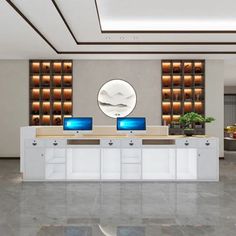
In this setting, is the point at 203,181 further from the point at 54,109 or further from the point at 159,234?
the point at 54,109

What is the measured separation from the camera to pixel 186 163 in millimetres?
6895

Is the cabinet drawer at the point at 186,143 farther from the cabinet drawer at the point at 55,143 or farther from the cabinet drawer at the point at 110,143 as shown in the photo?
the cabinet drawer at the point at 55,143

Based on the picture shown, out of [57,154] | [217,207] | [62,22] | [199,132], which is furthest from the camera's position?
[199,132]

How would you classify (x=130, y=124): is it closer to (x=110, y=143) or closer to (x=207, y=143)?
(x=110, y=143)

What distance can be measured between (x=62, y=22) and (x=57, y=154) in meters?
2.70

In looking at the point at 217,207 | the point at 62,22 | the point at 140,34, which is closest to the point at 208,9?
the point at 140,34

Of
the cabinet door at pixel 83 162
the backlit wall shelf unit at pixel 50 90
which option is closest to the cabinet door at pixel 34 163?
the cabinet door at pixel 83 162

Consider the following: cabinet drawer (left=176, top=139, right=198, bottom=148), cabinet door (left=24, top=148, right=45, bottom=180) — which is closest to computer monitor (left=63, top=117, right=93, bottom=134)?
cabinet door (left=24, top=148, right=45, bottom=180)

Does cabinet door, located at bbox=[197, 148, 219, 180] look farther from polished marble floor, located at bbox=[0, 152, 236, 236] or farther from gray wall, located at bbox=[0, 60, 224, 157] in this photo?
gray wall, located at bbox=[0, 60, 224, 157]

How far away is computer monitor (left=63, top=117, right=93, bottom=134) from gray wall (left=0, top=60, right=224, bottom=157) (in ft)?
9.96

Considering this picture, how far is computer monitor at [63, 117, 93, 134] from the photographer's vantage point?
678 cm

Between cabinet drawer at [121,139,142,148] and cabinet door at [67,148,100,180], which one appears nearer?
cabinet drawer at [121,139,142,148]

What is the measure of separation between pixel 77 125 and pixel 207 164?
2706mm

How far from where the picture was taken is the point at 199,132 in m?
9.77
